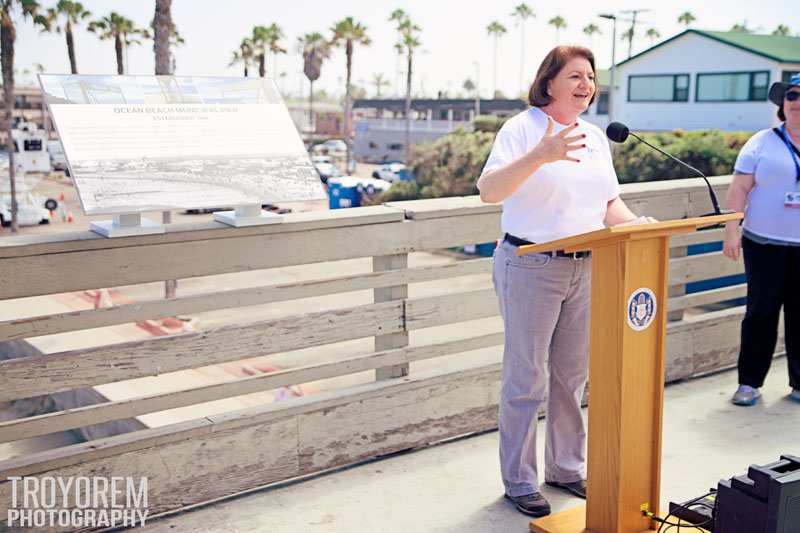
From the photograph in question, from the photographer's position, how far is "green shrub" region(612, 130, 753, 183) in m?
31.2

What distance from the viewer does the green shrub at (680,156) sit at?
31.2 m

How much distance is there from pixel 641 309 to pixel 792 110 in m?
2.21

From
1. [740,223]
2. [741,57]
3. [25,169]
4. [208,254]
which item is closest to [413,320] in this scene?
[208,254]

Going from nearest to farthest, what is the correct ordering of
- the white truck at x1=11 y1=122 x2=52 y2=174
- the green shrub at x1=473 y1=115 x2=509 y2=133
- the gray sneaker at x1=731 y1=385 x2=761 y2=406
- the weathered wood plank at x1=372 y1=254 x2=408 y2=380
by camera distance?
1. the weathered wood plank at x1=372 y1=254 x2=408 y2=380
2. the gray sneaker at x1=731 y1=385 x2=761 y2=406
3. the white truck at x1=11 y1=122 x2=52 y2=174
4. the green shrub at x1=473 y1=115 x2=509 y2=133

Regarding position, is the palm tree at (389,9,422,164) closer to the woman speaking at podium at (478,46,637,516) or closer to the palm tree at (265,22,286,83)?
the palm tree at (265,22,286,83)

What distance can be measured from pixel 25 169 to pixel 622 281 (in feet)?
167

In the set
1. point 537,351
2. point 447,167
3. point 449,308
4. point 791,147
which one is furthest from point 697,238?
point 447,167

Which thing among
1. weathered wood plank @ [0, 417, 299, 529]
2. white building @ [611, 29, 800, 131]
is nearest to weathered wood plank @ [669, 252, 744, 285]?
weathered wood plank @ [0, 417, 299, 529]

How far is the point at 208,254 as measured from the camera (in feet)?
12.3

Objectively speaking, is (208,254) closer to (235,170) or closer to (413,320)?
(235,170)

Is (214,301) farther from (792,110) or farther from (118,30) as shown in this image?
(118,30)

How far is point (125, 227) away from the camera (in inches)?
139

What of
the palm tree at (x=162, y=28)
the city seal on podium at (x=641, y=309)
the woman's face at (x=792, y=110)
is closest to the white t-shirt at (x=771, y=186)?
the woman's face at (x=792, y=110)

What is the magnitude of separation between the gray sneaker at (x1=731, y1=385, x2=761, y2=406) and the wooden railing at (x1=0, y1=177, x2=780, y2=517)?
1.29 meters
